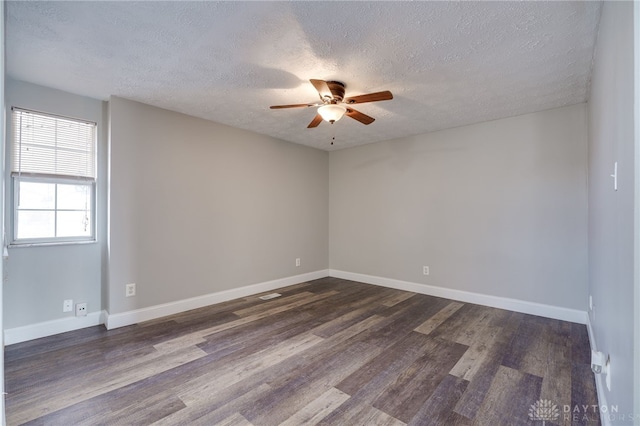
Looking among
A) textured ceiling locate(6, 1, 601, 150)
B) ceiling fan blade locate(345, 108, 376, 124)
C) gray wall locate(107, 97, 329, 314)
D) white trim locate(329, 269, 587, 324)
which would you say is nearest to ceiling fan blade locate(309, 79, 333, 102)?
textured ceiling locate(6, 1, 601, 150)

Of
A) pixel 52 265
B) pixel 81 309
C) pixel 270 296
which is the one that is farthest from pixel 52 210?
pixel 270 296

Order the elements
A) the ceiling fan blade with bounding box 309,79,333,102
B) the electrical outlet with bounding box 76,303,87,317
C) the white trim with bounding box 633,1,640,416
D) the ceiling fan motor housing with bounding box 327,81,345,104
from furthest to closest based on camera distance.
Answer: the electrical outlet with bounding box 76,303,87,317
the ceiling fan motor housing with bounding box 327,81,345,104
the ceiling fan blade with bounding box 309,79,333,102
the white trim with bounding box 633,1,640,416

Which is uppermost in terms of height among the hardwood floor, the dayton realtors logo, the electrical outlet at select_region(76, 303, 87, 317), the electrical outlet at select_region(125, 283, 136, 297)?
the electrical outlet at select_region(125, 283, 136, 297)

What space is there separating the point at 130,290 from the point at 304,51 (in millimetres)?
2933

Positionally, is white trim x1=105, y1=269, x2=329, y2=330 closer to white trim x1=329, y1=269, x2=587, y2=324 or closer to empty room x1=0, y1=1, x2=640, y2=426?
empty room x1=0, y1=1, x2=640, y2=426

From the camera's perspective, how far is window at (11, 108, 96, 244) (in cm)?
270

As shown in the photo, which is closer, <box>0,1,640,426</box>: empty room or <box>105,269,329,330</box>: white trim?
<box>0,1,640,426</box>: empty room

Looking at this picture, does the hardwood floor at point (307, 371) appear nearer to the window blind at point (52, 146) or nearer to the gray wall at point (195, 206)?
the gray wall at point (195, 206)

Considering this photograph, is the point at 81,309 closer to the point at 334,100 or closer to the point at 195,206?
the point at 195,206

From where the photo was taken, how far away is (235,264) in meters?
4.05

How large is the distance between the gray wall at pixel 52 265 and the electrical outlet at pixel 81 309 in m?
0.04

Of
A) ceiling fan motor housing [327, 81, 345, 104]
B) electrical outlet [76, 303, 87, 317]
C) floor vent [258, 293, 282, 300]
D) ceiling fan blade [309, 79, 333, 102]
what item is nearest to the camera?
ceiling fan blade [309, 79, 333, 102]

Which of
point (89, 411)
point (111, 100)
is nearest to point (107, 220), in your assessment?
point (111, 100)

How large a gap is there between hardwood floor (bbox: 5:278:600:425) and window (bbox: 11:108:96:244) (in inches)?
40.9
